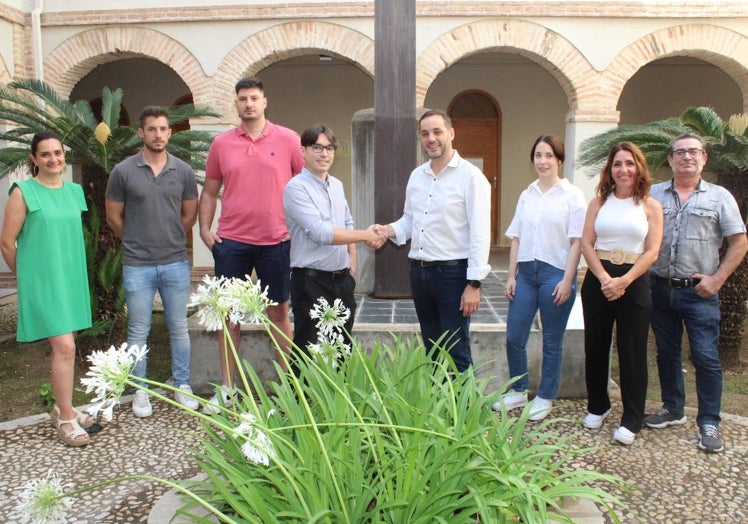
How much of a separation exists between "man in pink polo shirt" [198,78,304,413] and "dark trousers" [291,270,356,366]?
0.44 metres

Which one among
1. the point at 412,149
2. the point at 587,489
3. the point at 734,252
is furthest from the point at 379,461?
the point at 412,149

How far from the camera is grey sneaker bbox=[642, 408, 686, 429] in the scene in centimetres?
427

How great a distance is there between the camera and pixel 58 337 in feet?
13.0

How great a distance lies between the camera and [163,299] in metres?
4.54

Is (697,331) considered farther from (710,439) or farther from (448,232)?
(448,232)

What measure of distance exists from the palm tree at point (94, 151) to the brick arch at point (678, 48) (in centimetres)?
736

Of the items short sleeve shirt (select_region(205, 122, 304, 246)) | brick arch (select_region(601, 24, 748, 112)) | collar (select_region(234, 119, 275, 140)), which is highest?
brick arch (select_region(601, 24, 748, 112))

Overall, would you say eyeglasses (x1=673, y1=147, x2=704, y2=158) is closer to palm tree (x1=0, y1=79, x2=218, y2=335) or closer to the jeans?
the jeans

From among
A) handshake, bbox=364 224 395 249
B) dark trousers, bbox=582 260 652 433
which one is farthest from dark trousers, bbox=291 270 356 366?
dark trousers, bbox=582 260 652 433

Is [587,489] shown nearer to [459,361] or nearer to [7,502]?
[459,361]

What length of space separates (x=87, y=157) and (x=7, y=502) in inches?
137

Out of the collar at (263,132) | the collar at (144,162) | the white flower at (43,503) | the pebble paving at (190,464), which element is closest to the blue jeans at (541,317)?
the pebble paving at (190,464)

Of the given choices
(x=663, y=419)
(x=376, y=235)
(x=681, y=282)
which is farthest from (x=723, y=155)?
(x=376, y=235)

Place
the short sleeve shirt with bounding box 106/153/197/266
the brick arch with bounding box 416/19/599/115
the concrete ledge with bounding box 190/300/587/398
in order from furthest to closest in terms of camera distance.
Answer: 1. the brick arch with bounding box 416/19/599/115
2. the concrete ledge with bounding box 190/300/587/398
3. the short sleeve shirt with bounding box 106/153/197/266
